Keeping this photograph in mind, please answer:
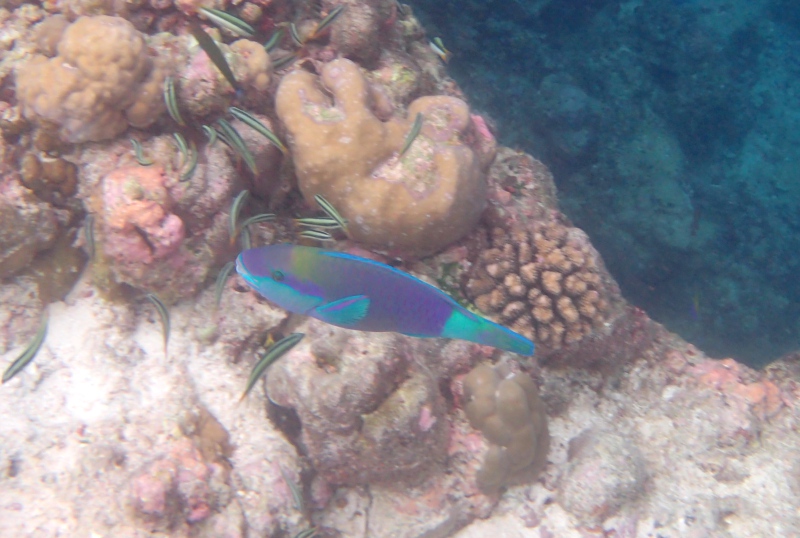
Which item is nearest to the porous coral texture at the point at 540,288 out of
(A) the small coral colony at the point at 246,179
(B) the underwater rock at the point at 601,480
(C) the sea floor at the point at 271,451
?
(A) the small coral colony at the point at 246,179

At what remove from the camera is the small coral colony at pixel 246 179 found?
11.4 ft

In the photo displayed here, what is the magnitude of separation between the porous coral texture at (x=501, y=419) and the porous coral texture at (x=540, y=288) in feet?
1.74

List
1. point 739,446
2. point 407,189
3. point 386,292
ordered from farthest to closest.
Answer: point 739,446, point 407,189, point 386,292

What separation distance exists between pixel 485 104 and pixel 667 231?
530cm

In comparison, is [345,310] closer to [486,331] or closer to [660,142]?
[486,331]

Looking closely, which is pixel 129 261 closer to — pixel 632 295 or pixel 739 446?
pixel 739 446

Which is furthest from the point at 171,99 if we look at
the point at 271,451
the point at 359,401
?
the point at 271,451

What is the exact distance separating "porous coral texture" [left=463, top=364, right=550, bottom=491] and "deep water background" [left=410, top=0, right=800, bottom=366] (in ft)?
26.2

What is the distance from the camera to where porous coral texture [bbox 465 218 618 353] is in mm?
4215

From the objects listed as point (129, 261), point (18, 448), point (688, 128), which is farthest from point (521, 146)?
point (18, 448)

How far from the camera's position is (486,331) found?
212 centimetres

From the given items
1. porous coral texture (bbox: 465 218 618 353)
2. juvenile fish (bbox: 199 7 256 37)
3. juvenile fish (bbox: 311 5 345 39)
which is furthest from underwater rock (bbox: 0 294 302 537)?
juvenile fish (bbox: 311 5 345 39)

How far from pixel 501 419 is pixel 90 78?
4019 mm

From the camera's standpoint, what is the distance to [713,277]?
37.9 ft
